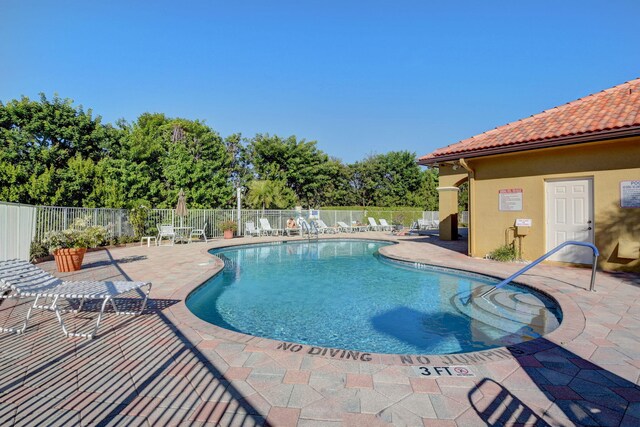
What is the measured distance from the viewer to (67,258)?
27.0 feet

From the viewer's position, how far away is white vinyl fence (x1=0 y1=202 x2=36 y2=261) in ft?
22.6

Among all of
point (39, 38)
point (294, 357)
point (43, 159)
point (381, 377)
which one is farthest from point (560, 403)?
point (43, 159)

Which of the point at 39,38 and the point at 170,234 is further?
the point at 170,234

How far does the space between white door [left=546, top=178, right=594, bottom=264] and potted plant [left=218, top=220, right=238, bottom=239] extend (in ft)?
47.1

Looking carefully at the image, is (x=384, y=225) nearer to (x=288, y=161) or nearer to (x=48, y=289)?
(x=288, y=161)

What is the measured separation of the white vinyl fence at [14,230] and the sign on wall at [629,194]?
43.1 feet

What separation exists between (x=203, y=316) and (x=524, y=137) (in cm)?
881

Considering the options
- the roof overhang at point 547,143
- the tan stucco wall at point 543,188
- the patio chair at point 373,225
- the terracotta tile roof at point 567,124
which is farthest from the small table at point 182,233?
the tan stucco wall at point 543,188

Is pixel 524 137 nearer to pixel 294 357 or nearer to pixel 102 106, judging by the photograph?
pixel 294 357

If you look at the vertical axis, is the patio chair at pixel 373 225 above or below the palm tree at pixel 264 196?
below

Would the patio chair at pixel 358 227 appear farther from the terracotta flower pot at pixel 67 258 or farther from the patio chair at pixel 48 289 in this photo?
the patio chair at pixel 48 289

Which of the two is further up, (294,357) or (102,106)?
(102,106)

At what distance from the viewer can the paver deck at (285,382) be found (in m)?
2.31

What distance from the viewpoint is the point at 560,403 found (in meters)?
2.46
